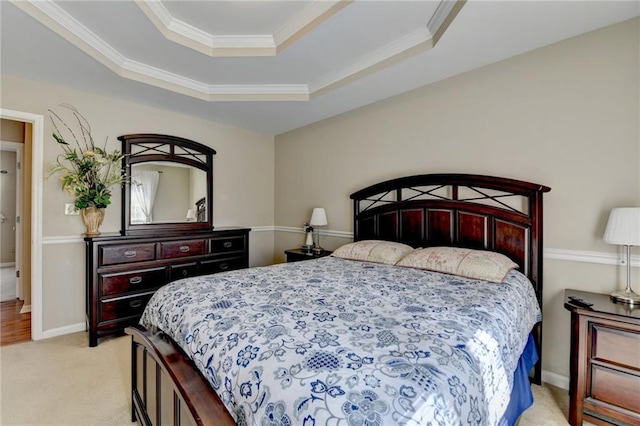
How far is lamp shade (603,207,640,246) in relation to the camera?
182 centimetres

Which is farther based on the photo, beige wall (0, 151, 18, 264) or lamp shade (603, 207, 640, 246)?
beige wall (0, 151, 18, 264)

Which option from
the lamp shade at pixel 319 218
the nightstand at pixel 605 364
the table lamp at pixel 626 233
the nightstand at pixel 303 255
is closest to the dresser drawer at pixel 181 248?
the nightstand at pixel 303 255

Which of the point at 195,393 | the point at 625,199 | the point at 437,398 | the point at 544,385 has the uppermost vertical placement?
the point at 625,199

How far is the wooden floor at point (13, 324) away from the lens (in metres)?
3.04

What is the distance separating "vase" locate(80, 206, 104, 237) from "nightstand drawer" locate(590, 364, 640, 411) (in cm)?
428

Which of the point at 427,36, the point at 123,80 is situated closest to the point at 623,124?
the point at 427,36

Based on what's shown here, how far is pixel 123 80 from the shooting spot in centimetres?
295

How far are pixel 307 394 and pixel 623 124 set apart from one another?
273 centimetres

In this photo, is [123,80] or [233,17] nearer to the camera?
[233,17]

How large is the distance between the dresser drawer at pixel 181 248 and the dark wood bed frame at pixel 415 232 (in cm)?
166

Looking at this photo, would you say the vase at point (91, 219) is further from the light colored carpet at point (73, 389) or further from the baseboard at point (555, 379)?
the baseboard at point (555, 379)

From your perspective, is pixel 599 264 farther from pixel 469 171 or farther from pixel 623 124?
pixel 469 171

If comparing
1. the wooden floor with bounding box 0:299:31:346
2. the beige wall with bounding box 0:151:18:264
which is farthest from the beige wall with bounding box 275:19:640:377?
the beige wall with bounding box 0:151:18:264

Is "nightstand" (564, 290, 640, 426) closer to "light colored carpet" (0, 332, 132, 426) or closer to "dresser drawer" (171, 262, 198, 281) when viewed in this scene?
"light colored carpet" (0, 332, 132, 426)
